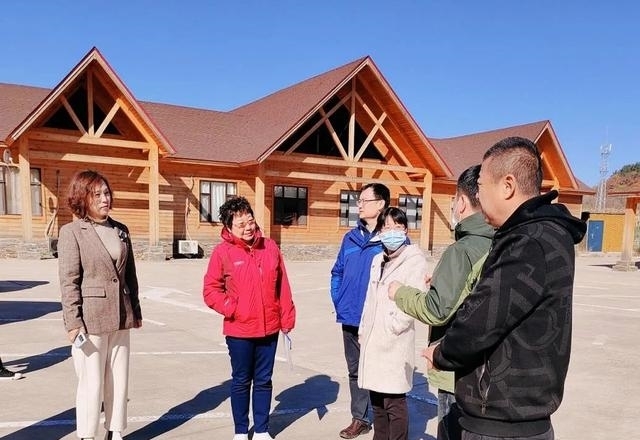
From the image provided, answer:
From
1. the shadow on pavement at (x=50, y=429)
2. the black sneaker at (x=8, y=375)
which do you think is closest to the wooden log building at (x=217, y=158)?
the black sneaker at (x=8, y=375)

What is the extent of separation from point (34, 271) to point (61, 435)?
11814 mm

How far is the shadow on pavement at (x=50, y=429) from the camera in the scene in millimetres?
3930

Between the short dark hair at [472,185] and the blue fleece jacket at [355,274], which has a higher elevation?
the short dark hair at [472,185]

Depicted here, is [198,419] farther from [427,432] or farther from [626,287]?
[626,287]

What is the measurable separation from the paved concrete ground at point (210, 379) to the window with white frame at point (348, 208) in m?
13.1

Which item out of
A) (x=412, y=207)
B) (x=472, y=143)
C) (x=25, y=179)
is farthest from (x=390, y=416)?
(x=472, y=143)

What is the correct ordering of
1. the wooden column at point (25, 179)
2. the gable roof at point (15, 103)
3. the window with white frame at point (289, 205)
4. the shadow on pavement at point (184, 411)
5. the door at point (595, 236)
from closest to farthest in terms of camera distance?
the shadow on pavement at point (184, 411), the wooden column at point (25, 179), the gable roof at point (15, 103), the window with white frame at point (289, 205), the door at point (595, 236)

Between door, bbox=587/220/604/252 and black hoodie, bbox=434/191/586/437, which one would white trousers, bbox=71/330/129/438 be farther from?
door, bbox=587/220/604/252

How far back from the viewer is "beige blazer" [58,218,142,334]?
3.47m

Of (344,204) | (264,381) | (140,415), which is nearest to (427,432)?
(264,381)

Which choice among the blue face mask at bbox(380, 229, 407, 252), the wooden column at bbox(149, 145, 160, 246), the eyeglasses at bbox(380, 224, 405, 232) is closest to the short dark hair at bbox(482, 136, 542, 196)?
the blue face mask at bbox(380, 229, 407, 252)

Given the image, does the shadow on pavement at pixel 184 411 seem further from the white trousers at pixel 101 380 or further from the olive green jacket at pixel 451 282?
the olive green jacket at pixel 451 282

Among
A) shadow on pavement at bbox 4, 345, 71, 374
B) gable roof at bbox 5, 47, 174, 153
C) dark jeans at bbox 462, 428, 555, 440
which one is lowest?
shadow on pavement at bbox 4, 345, 71, 374

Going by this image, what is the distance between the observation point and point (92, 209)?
361cm
